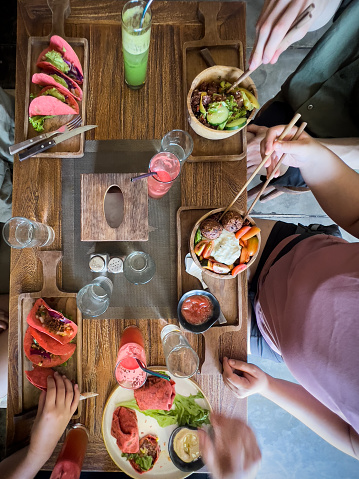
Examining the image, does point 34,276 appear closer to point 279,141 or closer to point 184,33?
point 279,141

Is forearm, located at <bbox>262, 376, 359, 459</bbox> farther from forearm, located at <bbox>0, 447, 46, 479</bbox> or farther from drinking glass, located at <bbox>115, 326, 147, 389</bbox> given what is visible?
forearm, located at <bbox>0, 447, 46, 479</bbox>

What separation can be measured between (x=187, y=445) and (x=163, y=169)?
47.6 inches

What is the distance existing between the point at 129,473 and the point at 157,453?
0.47 ft

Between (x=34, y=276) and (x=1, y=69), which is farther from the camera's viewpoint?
(x=1, y=69)

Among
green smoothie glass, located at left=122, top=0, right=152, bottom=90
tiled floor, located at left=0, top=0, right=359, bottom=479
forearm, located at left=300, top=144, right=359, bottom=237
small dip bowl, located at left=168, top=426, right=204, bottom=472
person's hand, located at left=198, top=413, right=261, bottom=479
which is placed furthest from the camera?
tiled floor, located at left=0, top=0, right=359, bottom=479

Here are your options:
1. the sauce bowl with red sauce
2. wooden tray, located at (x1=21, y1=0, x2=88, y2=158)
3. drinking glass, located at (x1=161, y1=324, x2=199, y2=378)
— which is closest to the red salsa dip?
the sauce bowl with red sauce

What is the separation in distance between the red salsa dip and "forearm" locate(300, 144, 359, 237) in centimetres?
67

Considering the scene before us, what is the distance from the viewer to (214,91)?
1381 millimetres

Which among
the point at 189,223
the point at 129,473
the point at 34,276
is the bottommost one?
the point at 129,473

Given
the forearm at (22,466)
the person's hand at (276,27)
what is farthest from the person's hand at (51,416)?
the person's hand at (276,27)

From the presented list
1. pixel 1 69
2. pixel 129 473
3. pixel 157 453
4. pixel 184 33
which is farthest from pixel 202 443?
pixel 1 69

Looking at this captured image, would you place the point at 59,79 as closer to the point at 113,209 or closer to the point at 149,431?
the point at 113,209

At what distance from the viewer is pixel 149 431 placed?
4.99ft

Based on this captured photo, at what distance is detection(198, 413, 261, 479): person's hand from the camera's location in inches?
43.8
